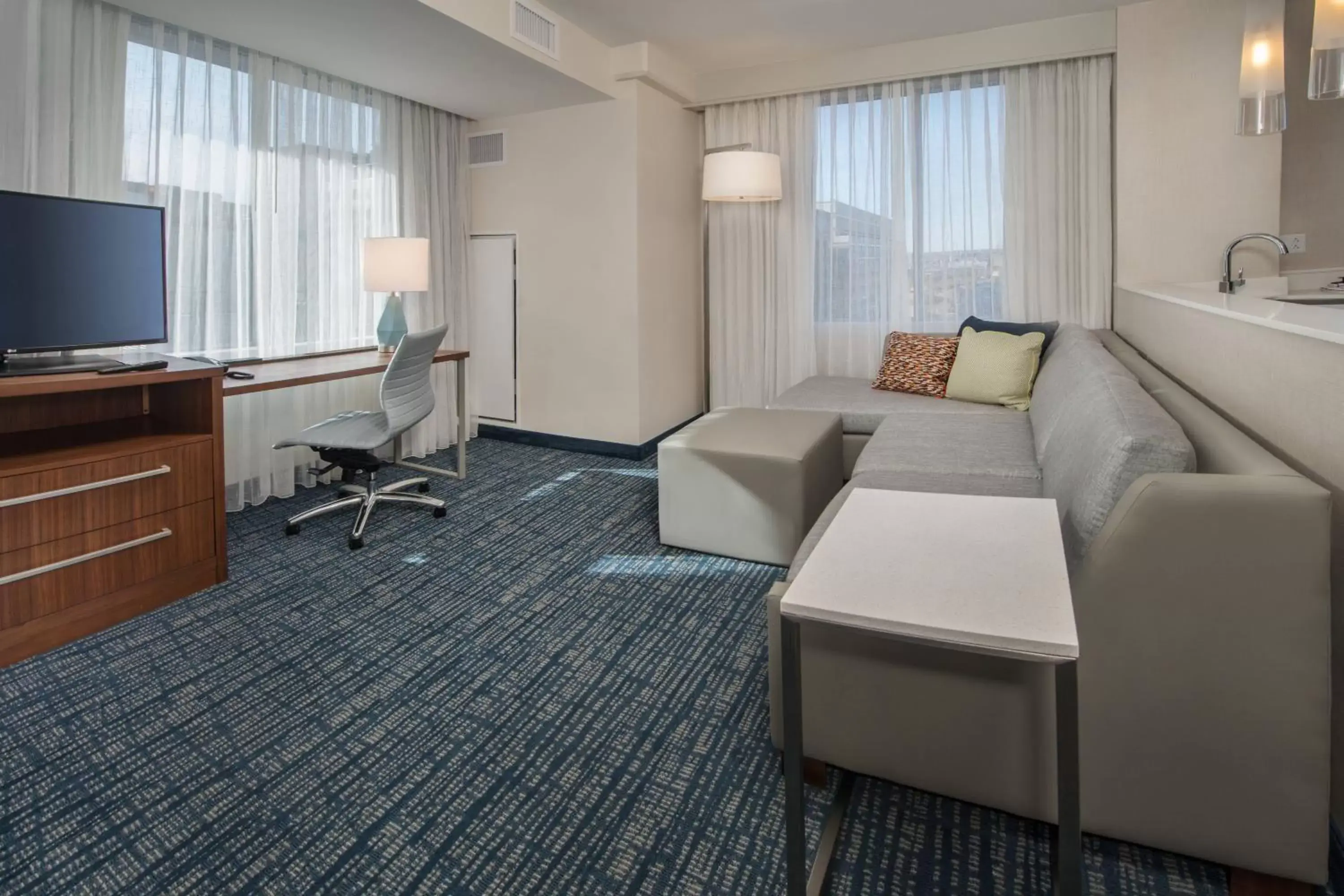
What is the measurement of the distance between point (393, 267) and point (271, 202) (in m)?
0.66

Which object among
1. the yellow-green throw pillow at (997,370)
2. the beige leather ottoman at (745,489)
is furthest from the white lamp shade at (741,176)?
the beige leather ottoman at (745,489)

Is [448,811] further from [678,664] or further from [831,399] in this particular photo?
[831,399]

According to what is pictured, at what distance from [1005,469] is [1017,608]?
1712 millimetres

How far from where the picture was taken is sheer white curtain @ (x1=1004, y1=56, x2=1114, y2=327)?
13.9ft

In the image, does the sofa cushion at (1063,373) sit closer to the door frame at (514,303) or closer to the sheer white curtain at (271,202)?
the door frame at (514,303)

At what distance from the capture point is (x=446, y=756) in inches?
68.9

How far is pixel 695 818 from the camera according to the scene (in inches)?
60.4

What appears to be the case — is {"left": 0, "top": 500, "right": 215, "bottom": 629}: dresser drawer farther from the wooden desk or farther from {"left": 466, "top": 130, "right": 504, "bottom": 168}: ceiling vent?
{"left": 466, "top": 130, "right": 504, "bottom": 168}: ceiling vent

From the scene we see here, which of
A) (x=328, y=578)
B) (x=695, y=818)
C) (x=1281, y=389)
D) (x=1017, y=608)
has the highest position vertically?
(x=1281, y=389)

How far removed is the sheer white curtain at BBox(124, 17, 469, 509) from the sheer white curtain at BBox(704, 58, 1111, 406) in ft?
7.13

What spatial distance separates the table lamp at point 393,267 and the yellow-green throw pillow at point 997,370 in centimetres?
293

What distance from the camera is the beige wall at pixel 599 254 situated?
15.3 feet

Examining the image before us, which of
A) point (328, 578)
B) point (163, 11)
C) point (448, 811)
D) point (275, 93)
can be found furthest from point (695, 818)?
point (275, 93)

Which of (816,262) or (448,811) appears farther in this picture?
(816,262)
